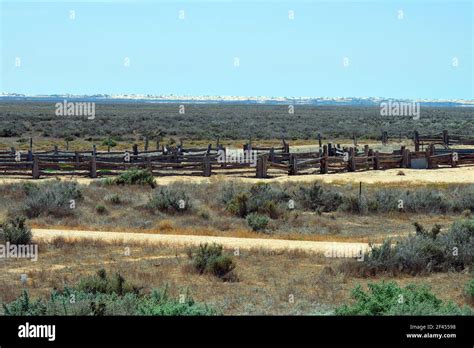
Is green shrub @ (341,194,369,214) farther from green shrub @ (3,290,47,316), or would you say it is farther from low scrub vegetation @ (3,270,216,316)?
green shrub @ (3,290,47,316)

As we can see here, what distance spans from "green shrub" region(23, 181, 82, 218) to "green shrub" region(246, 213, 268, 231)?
5482 mm

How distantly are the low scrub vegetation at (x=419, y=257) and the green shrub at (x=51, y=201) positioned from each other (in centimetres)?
1067

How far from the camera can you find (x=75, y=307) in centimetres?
880

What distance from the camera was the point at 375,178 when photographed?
3094 cm

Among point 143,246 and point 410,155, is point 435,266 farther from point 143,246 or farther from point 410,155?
point 410,155

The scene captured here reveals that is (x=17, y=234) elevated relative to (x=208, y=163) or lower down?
lower down

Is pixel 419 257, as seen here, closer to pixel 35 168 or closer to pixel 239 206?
pixel 239 206

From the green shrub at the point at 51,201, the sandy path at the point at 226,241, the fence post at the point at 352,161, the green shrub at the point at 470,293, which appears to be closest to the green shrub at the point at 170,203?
the green shrub at the point at 51,201

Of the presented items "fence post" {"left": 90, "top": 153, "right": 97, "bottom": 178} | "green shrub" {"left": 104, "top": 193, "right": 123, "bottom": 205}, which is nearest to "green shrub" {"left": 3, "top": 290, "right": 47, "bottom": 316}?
"green shrub" {"left": 104, "top": 193, "right": 123, "bottom": 205}

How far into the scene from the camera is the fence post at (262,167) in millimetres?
30781

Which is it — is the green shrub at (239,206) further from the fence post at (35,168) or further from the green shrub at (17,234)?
the fence post at (35,168)

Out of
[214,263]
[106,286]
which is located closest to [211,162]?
[214,263]

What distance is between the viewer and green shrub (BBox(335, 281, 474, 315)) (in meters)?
8.46

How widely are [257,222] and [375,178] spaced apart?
510 inches
